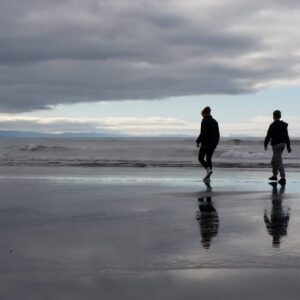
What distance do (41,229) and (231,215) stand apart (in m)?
2.59

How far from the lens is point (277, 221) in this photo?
6969 millimetres

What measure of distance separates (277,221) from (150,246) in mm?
2198

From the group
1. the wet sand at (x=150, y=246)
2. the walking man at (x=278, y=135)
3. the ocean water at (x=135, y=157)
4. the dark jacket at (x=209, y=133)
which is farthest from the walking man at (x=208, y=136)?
the ocean water at (x=135, y=157)

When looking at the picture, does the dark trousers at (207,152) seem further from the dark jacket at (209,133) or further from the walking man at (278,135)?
the walking man at (278,135)

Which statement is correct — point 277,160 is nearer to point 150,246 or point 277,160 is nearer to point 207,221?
point 207,221

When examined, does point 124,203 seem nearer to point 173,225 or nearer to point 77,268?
point 173,225

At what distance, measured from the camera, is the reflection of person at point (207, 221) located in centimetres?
584

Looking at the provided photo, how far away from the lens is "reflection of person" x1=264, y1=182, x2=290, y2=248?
19.6 feet

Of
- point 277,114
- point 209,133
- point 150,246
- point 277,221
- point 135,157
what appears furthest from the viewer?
point 135,157

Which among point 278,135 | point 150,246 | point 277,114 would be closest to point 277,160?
point 278,135

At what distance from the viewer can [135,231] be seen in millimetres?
6336

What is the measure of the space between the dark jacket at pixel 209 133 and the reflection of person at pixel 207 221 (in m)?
5.40

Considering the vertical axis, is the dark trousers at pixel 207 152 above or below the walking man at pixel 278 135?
below

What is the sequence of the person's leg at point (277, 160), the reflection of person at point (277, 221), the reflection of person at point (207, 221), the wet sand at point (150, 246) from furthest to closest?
the person's leg at point (277, 160) → the reflection of person at point (277, 221) → the reflection of person at point (207, 221) → the wet sand at point (150, 246)
